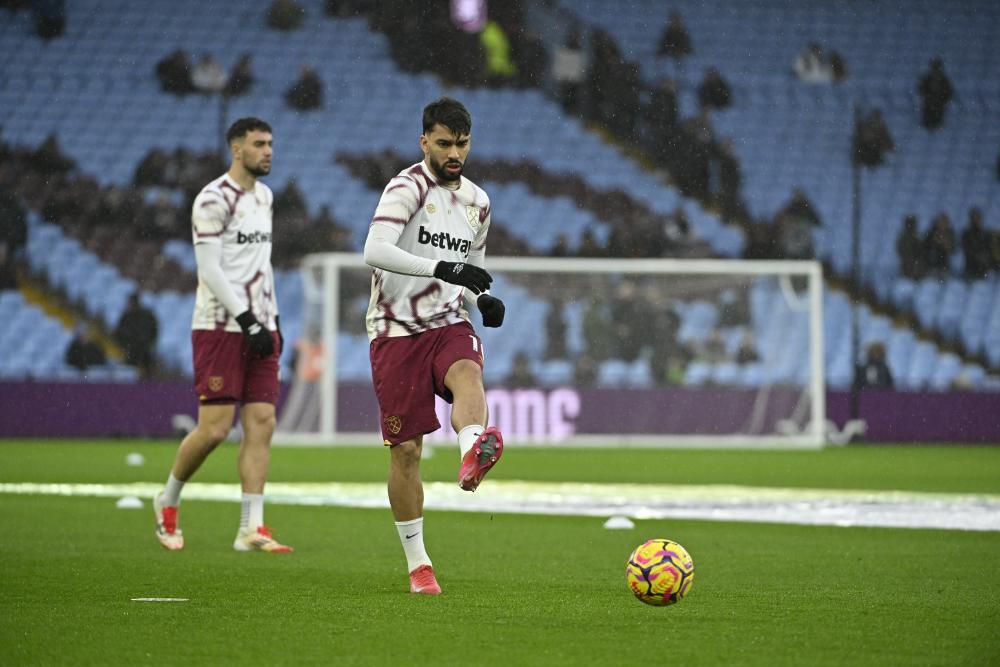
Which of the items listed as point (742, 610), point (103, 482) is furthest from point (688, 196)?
point (742, 610)

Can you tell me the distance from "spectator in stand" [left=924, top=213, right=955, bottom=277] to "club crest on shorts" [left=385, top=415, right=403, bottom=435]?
23969 millimetres

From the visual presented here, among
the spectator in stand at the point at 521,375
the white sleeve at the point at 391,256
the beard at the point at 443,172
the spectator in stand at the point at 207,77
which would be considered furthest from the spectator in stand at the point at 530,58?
the white sleeve at the point at 391,256

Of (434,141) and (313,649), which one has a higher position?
(434,141)

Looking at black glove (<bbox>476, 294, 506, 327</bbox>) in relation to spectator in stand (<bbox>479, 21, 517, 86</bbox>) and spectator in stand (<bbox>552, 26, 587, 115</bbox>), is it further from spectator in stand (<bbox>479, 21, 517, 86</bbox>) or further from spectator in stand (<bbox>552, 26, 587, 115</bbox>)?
spectator in stand (<bbox>552, 26, 587, 115</bbox>)

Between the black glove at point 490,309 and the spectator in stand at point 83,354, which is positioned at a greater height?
the black glove at point 490,309

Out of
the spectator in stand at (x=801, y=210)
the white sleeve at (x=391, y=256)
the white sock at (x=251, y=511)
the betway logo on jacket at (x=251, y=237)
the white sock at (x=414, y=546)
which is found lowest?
the white sock at (x=251, y=511)

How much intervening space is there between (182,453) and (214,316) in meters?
0.78

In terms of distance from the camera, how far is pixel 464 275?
6.50 metres

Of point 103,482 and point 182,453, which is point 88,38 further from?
point 182,453

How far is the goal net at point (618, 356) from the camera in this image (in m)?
24.4

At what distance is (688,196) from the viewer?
30.5 metres

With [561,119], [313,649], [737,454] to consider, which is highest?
[561,119]

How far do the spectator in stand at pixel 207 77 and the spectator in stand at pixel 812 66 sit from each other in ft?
38.0

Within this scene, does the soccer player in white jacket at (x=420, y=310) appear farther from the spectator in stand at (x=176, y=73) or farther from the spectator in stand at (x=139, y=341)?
the spectator in stand at (x=176, y=73)
